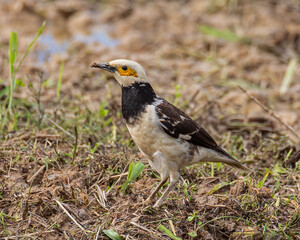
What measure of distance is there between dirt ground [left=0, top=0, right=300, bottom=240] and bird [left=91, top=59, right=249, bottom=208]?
1.12ft

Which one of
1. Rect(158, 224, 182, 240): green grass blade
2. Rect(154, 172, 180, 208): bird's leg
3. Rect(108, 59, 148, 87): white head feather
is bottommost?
Rect(158, 224, 182, 240): green grass blade

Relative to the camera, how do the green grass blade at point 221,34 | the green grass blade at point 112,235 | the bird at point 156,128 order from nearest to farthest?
the green grass blade at point 112,235 < the bird at point 156,128 < the green grass blade at point 221,34

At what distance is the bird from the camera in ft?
14.4

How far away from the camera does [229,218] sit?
4.40 metres

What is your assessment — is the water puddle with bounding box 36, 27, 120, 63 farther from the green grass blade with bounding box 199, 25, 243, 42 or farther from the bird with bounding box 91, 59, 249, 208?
the bird with bounding box 91, 59, 249, 208

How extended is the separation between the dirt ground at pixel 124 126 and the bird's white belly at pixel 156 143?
1.29ft

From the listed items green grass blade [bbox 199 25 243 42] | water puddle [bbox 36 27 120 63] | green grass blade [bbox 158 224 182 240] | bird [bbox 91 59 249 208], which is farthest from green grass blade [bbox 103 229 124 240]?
green grass blade [bbox 199 25 243 42]

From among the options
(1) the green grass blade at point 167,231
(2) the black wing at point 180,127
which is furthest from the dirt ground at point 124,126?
(2) the black wing at point 180,127

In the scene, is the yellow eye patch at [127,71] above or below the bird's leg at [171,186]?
above

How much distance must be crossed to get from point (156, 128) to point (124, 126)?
1.75 metres

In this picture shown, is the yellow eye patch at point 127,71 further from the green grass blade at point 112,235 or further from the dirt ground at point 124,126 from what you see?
the green grass blade at point 112,235

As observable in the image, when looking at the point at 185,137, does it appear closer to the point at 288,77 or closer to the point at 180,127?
the point at 180,127

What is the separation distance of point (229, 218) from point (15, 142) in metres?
2.40

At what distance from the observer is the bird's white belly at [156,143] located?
14.3ft
